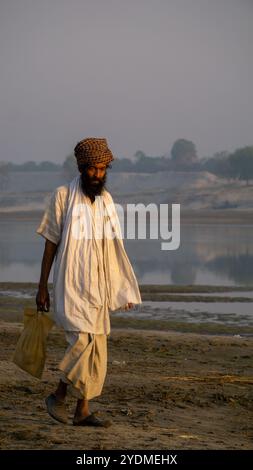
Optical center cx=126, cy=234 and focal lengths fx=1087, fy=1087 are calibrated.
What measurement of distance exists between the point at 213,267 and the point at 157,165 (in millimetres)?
101204

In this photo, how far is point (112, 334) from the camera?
11.6 metres

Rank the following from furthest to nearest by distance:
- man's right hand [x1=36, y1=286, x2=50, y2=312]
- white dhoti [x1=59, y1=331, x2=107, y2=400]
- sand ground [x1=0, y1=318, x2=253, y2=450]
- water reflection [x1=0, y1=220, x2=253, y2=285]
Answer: water reflection [x1=0, y1=220, x2=253, y2=285], man's right hand [x1=36, y1=286, x2=50, y2=312], white dhoti [x1=59, y1=331, x2=107, y2=400], sand ground [x1=0, y1=318, x2=253, y2=450]

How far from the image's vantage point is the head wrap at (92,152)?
6.35 meters

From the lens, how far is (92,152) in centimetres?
635

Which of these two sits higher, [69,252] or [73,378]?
[69,252]

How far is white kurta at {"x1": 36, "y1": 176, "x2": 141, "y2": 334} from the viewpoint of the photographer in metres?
6.22

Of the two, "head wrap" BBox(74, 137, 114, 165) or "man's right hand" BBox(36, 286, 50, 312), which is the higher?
"head wrap" BBox(74, 137, 114, 165)

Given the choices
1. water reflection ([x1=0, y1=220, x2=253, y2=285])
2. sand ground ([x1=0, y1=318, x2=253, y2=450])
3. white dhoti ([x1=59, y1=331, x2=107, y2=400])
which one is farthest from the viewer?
water reflection ([x1=0, y1=220, x2=253, y2=285])

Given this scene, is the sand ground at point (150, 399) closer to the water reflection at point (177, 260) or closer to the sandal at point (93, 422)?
the sandal at point (93, 422)

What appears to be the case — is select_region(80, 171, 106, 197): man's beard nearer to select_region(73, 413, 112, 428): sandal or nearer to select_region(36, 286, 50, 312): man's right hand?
select_region(36, 286, 50, 312): man's right hand

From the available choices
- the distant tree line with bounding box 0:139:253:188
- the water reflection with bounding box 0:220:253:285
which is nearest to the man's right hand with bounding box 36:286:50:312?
the water reflection with bounding box 0:220:253:285

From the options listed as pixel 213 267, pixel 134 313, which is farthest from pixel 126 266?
pixel 213 267

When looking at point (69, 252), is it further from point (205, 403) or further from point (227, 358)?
point (227, 358)

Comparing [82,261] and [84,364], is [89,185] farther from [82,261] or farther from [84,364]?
[84,364]
